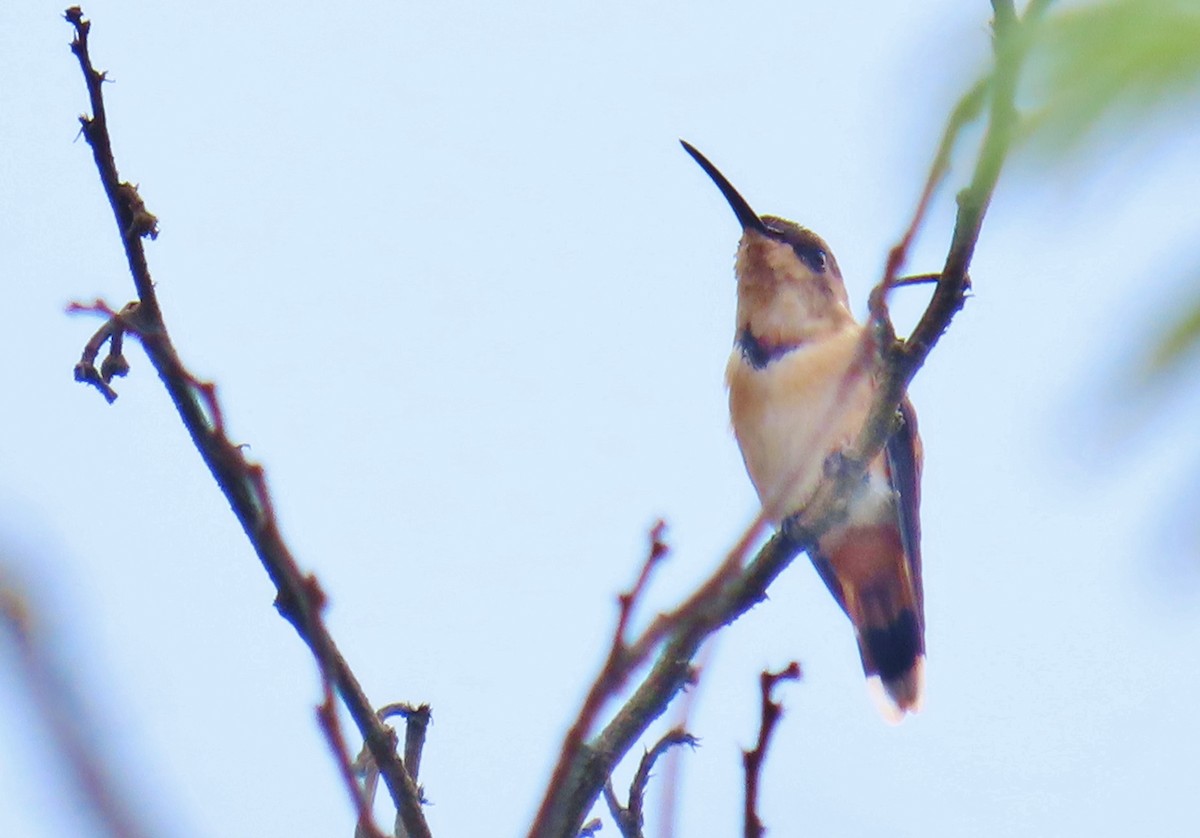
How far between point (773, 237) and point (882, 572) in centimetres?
170

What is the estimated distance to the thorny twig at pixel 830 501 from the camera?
1253 mm

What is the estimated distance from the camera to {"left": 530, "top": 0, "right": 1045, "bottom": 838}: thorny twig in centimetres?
125

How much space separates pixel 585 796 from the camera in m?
2.38

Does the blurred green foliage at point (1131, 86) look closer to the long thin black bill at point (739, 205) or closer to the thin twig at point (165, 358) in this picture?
the thin twig at point (165, 358)

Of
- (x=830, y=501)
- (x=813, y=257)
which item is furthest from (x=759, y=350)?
(x=830, y=501)

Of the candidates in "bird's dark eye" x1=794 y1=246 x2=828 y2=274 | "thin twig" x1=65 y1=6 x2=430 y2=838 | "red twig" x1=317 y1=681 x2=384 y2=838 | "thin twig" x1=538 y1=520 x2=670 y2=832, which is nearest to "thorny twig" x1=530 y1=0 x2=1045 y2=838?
"thin twig" x1=538 y1=520 x2=670 y2=832

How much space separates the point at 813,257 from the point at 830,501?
3646 millimetres

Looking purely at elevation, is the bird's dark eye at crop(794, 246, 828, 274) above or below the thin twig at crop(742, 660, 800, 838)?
above

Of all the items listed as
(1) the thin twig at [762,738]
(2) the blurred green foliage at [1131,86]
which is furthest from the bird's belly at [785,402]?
(2) the blurred green foliage at [1131,86]

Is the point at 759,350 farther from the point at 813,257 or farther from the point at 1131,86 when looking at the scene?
the point at 1131,86

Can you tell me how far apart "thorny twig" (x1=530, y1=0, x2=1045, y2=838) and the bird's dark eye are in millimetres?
3231

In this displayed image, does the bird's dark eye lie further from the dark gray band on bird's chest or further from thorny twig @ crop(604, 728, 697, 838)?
thorny twig @ crop(604, 728, 697, 838)

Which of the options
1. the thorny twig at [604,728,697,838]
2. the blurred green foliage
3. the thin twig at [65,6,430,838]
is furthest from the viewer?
the thorny twig at [604,728,697,838]

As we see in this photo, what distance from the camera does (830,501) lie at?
365 centimetres
